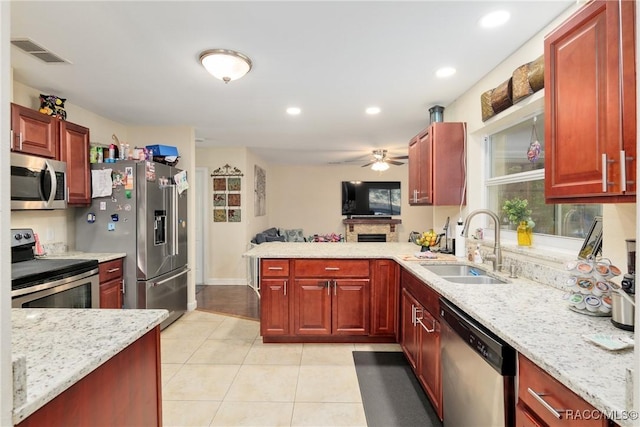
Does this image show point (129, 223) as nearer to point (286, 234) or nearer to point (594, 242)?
point (594, 242)

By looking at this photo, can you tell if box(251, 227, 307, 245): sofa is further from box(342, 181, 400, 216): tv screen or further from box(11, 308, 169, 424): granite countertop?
box(11, 308, 169, 424): granite countertop

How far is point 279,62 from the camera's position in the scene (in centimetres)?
243

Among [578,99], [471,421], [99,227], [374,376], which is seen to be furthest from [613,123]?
[99,227]

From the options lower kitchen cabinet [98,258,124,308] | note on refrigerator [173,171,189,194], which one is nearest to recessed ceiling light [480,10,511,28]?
note on refrigerator [173,171,189,194]

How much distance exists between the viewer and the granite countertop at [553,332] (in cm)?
84

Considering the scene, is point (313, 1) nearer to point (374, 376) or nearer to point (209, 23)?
point (209, 23)

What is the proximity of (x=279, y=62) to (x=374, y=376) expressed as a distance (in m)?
2.54

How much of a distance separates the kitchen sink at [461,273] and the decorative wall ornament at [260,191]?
4424 mm

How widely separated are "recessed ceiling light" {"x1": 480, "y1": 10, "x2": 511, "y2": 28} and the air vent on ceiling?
2811 millimetres

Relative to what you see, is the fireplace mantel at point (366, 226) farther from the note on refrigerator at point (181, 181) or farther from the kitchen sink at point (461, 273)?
the kitchen sink at point (461, 273)

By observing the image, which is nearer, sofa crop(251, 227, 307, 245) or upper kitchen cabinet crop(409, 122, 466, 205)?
upper kitchen cabinet crop(409, 122, 466, 205)

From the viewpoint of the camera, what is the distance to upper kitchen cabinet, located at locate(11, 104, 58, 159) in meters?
2.53

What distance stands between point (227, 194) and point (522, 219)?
461 cm

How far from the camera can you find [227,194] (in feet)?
18.8
